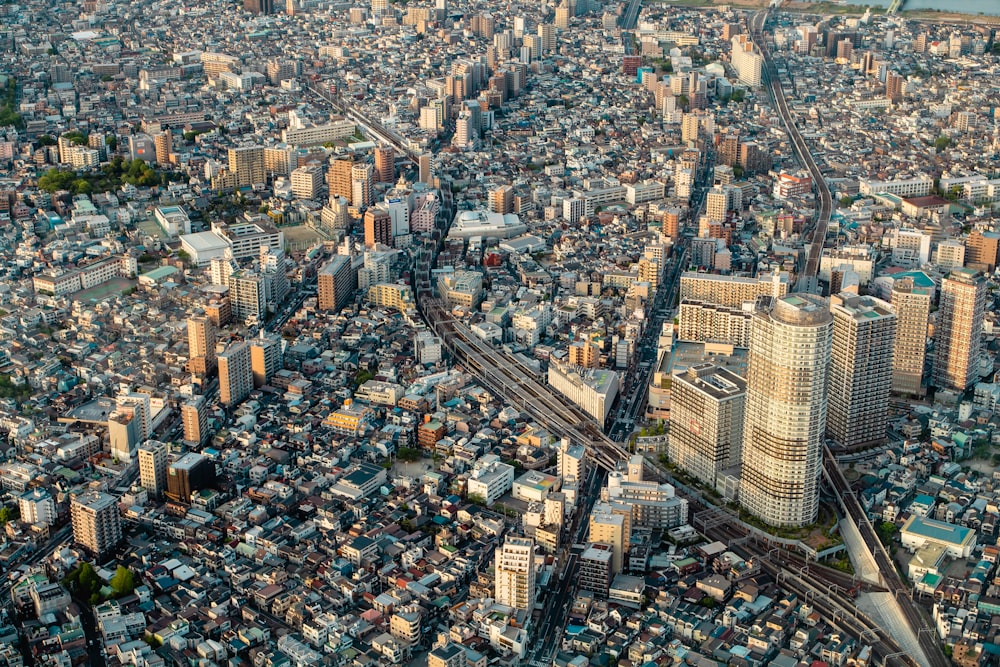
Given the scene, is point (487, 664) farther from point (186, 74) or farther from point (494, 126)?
point (186, 74)

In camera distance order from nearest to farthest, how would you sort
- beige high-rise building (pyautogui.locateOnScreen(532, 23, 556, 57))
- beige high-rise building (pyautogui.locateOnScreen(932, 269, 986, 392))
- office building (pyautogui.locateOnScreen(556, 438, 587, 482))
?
office building (pyautogui.locateOnScreen(556, 438, 587, 482)) → beige high-rise building (pyautogui.locateOnScreen(932, 269, 986, 392)) → beige high-rise building (pyautogui.locateOnScreen(532, 23, 556, 57))

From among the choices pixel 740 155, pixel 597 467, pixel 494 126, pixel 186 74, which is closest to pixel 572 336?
pixel 597 467

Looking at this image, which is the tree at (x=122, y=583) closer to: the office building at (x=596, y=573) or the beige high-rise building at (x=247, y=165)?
the office building at (x=596, y=573)

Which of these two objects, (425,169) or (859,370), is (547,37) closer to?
(425,169)

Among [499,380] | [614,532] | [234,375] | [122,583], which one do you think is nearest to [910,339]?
[499,380]

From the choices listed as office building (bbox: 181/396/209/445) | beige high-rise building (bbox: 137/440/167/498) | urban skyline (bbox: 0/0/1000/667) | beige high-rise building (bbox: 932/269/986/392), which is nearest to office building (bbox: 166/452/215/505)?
urban skyline (bbox: 0/0/1000/667)

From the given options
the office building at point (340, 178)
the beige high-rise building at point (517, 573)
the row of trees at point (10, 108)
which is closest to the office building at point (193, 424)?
the beige high-rise building at point (517, 573)

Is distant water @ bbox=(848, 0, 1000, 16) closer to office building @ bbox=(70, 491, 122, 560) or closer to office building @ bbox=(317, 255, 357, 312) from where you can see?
office building @ bbox=(317, 255, 357, 312)
